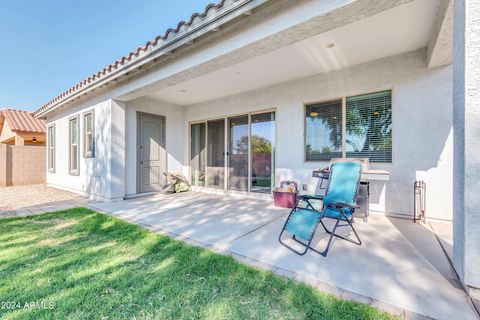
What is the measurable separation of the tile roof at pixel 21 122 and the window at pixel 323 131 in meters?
12.5

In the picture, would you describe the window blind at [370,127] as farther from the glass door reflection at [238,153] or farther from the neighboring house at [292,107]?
Answer: the glass door reflection at [238,153]

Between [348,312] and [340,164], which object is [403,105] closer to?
[340,164]

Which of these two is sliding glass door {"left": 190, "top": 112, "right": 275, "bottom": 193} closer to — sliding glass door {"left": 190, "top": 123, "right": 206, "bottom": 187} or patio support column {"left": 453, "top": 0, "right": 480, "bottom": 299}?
sliding glass door {"left": 190, "top": 123, "right": 206, "bottom": 187}

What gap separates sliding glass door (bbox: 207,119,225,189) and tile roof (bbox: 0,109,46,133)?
9353 mm

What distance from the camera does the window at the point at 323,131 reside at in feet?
16.2

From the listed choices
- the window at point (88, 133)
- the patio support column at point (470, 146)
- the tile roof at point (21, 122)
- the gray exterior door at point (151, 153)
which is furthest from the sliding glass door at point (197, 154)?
the tile roof at point (21, 122)

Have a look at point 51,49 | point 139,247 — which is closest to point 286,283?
point 139,247

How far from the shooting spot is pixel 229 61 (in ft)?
11.7

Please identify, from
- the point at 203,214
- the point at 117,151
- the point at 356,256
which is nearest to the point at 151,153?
the point at 117,151

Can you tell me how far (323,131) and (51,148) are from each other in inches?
401

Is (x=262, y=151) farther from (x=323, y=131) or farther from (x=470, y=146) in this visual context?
(x=470, y=146)

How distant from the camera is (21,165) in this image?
9.18 metres

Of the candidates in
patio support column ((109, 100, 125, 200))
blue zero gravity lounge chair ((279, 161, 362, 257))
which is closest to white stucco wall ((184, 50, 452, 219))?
blue zero gravity lounge chair ((279, 161, 362, 257))

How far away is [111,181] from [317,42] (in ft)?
18.2
